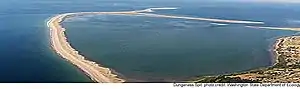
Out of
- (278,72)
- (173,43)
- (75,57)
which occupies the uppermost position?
(173,43)

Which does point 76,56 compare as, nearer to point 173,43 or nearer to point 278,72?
point 173,43

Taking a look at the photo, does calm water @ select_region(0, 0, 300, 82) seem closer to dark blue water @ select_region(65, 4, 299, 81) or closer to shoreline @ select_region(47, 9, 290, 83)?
dark blue water @ select_region(65, 4, 299, 81)

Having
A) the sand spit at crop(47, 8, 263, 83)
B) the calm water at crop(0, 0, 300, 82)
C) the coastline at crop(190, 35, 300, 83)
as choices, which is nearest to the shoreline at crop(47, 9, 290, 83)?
the sand spit at crop(47, 8, 263, 83)

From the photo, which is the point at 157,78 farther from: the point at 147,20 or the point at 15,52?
the point at 147,20

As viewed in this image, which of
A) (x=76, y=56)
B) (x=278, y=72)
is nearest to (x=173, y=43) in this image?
(x=76, y=56)

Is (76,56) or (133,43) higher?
(133,43)

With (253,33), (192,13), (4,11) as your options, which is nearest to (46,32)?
(4,11)

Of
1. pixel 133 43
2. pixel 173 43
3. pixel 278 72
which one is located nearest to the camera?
pixel 278 72

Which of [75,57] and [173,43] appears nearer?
[75,57]

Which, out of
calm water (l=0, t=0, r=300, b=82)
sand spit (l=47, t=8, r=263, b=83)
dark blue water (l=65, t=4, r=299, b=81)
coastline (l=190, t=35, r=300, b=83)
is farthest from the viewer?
dark blue water (l=65, t=4, r=299, b=81)

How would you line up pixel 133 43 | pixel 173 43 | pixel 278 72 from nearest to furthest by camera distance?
pixel 278 72 → pixel 173 43 → pixel 133 43
